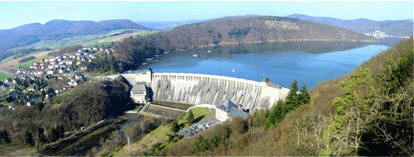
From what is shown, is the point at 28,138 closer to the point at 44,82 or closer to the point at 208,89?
the point at 44,82

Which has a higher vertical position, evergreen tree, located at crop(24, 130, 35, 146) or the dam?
the dam

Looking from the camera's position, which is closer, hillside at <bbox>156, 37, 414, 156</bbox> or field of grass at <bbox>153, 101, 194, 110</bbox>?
hillside at <bbox>156, 37, 414, 156</bbox>

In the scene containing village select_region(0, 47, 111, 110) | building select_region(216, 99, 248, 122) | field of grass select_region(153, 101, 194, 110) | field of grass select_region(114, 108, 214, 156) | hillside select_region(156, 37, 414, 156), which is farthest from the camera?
field of grass select_region(153, 101, 194, 110)

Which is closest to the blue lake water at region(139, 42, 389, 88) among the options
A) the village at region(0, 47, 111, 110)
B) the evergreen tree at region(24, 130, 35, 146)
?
the village at region(0, 47, 111, 110)

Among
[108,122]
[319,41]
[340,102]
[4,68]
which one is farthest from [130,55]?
[319,41]

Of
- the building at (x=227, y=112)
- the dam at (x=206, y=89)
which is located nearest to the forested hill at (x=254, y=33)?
the dam at (x=206, y=89)

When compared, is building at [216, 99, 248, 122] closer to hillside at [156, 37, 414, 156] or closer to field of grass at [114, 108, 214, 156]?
field of grass at [114, 108, 214, 156]

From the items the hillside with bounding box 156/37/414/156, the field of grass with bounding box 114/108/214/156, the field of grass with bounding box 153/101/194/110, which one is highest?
the hillside with bounding box 156/37/414/156

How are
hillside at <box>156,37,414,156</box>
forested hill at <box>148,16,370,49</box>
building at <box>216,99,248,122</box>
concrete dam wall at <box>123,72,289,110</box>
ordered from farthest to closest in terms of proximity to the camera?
forested hill at <box>148,16,370,49</box>, concrete dam wall at <box>123,72,289,110</box>, building at <box>216,99,248,122</box>, hillside at <box>156,37,414,156</box>
